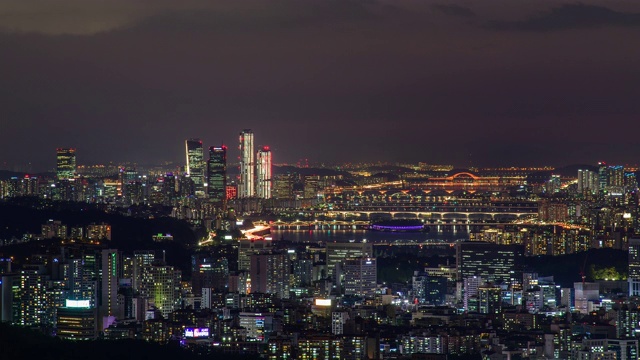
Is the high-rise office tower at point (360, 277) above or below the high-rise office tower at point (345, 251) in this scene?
below

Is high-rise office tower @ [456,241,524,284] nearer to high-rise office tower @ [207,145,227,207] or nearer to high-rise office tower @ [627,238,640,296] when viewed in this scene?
high-rise office tower @ [627,238,640,296]

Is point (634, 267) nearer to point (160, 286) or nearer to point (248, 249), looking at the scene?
point (248, 249)

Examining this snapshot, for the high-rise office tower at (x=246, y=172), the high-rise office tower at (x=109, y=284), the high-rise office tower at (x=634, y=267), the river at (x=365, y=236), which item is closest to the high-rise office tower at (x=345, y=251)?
the high-rise office tower at (x=634, y=267)

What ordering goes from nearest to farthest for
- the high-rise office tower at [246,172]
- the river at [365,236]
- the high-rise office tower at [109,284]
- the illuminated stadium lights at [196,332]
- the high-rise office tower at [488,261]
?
the illuminated stadium lights at [196,332]
the high-rise office tower at [109,284]
the high-rise office tower at [488,261]
the river at [365,236]
the high-rise office tower at [246,172]

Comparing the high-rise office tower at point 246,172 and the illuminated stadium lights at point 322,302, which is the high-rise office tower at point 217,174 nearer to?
the high-rise office tower at point 246,172

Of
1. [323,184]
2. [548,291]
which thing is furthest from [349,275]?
[323,184]

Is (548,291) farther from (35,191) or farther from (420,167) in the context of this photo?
(420,167)

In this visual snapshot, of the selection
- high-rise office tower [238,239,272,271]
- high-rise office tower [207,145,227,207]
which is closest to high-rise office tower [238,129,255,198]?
high-rise office tower [207,145,227,207]
